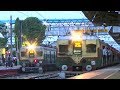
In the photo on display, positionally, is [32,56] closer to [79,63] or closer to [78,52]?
[78,52]

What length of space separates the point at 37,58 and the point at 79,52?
320 cm

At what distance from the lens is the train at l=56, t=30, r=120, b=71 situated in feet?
55.3

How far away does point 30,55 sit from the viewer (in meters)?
20.0

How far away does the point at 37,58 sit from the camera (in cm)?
1980

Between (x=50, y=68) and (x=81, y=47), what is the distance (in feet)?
12.0

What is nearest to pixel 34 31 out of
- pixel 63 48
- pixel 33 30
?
pixel 33 30

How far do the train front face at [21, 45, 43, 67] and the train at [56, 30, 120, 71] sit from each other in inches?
99.4

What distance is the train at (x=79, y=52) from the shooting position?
16859 millimetres

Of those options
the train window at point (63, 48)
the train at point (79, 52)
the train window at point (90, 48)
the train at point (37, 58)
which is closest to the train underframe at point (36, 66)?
the train at point (37, 58)

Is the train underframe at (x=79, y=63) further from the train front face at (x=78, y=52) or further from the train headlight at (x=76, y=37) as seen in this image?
the train headlight at (x=76, y=37)

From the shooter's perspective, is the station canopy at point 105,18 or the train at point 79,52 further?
the station canopy at point 105,18
